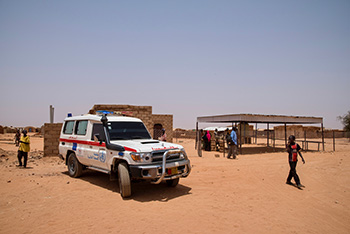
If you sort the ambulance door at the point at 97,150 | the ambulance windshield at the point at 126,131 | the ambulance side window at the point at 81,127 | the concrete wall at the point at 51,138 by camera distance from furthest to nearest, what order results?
the concrete wall at the point at 51,138 < the ambulance side window at the point at 81,127 < the ambulance windshield at the point at 126,131 < the ambulance door at the point at 97,150

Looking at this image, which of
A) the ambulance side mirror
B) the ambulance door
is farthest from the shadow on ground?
the ambulance side mirror

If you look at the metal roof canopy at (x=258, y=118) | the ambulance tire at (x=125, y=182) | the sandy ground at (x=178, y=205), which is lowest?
the sandy ground at (x=178, y=205)

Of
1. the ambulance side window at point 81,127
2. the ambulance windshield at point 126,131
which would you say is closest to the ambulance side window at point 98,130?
the ambulance windshield at point 126,131

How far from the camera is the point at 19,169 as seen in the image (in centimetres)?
1106

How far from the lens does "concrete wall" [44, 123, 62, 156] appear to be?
1447 cm

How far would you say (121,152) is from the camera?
664 cm

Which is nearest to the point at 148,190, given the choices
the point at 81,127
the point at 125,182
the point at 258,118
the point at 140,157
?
the point at 125,182

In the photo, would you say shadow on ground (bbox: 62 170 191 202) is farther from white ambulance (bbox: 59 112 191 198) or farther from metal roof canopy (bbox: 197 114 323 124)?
metal roof canopy (bbox: 197 114 323 124)

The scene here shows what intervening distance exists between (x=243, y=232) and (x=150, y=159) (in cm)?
285

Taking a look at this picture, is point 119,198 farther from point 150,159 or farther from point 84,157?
point 84,157

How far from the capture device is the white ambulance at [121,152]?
641 centimetres

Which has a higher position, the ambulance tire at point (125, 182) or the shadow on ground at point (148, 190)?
the ambulance tire at point (125, 182)

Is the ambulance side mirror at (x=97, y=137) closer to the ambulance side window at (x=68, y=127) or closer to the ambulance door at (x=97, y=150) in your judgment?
the ambulance door at (x=97, y=150)

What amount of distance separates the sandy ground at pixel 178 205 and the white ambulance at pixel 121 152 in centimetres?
61
